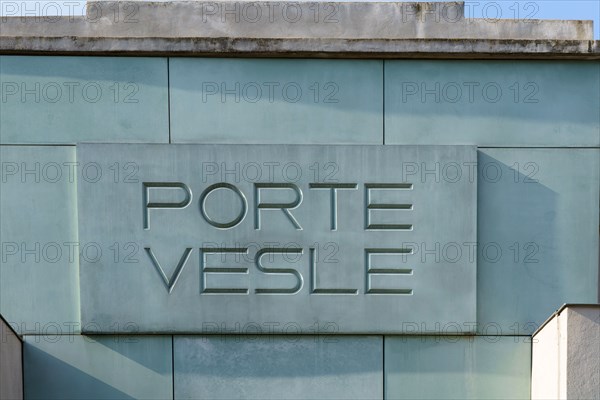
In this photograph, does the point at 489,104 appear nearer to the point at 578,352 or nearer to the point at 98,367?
the point at 578,352

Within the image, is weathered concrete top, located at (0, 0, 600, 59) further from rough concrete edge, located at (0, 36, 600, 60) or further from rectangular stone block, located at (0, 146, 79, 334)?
rectangular stone block, located at (0, 146, 79, 334)

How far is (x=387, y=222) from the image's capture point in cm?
682

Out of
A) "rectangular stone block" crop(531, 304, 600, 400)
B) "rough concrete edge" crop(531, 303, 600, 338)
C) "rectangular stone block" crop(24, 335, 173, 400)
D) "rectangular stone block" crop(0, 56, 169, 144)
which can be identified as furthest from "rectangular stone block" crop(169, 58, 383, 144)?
"rectangular stone block" crop(531, 304, 600, 400)

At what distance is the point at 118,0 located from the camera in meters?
7.14

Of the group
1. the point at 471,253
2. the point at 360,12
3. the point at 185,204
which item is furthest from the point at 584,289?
the point at 185,204

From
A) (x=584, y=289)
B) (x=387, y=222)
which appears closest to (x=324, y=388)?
(x=387, y=222)

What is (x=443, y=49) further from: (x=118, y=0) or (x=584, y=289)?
(x=118, y=0)

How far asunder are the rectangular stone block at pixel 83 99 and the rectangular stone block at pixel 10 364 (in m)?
2.23

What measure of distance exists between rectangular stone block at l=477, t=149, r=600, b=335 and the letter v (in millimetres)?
3417

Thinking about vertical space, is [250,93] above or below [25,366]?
above

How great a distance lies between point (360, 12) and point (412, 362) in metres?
4.26

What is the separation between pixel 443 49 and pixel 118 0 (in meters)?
3.94

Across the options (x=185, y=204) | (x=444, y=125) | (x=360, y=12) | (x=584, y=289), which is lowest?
(x=584, y=289)

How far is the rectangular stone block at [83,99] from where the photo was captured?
6.89 metres
